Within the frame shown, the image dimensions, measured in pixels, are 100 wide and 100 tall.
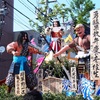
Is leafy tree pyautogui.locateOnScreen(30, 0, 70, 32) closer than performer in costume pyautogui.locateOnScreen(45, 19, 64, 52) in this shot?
No

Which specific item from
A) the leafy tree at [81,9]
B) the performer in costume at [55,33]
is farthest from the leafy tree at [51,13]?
the performer in costume at [55,33]

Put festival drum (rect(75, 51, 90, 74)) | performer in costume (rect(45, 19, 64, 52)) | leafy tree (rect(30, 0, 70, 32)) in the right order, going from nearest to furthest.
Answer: festival drum (rect(75, 51, 90, 74)), performer in costume (rect(45, 19, 64, 52)), leafy tree (rect(30, 0, 70, 32))

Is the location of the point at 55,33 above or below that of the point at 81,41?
above

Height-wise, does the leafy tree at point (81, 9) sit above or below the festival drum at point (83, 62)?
above

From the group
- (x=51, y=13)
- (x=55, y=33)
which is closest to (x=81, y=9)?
(x=51, y=13)

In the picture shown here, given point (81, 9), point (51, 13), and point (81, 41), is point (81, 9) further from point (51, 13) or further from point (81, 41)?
point (81, 41)

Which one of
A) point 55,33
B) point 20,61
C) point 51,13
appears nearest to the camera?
point 20,61

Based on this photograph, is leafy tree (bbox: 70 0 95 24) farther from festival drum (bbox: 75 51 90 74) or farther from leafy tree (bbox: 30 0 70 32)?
festival drum (bbox: 75 51 90 74)

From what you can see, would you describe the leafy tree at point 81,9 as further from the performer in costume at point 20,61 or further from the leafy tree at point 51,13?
the performer in costume at point 20,61

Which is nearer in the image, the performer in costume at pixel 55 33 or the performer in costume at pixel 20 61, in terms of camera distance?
the performer in costume at pixel 20 61

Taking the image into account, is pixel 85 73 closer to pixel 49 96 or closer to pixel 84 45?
pixel 84 45

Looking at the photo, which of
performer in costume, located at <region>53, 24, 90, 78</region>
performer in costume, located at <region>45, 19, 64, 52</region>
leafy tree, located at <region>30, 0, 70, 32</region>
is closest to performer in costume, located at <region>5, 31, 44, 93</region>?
performer in costume, located at <region>53, 24, 90, 78</region>

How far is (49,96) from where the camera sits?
5.10 meters

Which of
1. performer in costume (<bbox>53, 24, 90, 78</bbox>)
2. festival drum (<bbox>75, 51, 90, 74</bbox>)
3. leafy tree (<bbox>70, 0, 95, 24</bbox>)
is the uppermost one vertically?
leafy tree (<bbox>70, 0, 95, 24</bbox>)
